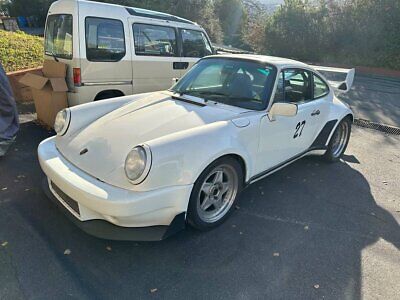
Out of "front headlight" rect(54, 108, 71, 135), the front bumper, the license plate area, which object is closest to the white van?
"front headlight" rect(54, 108, 71, 135)

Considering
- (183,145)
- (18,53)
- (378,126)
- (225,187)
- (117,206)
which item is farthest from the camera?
(18,53)

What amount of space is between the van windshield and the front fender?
325 centimetres

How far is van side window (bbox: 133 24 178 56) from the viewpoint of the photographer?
5328 millimetres

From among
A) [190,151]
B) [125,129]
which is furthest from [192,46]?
[190,151]

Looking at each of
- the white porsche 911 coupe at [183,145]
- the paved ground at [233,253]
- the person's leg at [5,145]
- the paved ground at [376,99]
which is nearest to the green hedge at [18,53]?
the person's leg at [5,145]

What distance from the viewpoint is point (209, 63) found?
3.70m

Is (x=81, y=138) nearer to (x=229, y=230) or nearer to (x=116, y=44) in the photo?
(x=229, y=230)

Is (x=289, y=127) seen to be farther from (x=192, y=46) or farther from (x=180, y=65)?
(x=192, y=46)

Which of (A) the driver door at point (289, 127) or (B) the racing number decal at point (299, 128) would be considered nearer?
(A) the driver door at point (289, 127)

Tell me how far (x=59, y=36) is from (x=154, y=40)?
5.23 ft

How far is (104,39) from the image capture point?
4898 mm

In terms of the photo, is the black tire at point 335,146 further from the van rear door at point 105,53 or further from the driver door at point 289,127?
the van rear door at point 105,53

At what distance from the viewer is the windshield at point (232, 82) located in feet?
10.5

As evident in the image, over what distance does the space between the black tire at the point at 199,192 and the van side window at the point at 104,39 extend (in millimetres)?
3217
